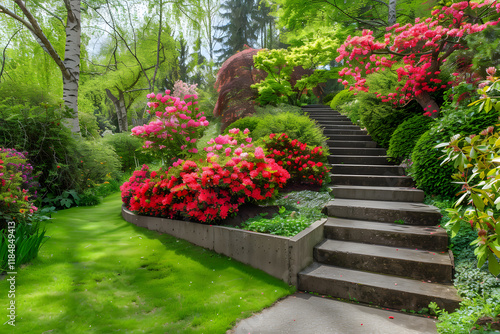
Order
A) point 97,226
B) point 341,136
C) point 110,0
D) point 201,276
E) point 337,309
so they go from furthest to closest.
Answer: point 110,0 → point 341,136 → point 97,226 → point 201,276 → point 337,309

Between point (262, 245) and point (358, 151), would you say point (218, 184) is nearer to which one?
point (262, 245)

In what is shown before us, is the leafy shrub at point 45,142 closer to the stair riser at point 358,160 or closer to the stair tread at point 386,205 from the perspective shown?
the stair tread at point 386,205

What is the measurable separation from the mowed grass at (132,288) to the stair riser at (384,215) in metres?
1.59

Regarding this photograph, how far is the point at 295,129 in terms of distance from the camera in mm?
5641

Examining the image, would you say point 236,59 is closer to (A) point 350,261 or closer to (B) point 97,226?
(B) point 97,226

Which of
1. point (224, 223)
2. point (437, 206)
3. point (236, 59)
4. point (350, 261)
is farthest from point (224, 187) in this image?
point (236, 59)

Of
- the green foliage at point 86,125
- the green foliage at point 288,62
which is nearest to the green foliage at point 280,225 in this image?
the green foliage at point 288,62

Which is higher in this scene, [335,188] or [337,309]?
[335,188]

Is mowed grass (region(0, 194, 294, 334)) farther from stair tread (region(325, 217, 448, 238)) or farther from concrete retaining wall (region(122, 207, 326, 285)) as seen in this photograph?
stair tread (region(325, 217, 448, 238))

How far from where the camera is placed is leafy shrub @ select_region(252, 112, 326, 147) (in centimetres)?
555

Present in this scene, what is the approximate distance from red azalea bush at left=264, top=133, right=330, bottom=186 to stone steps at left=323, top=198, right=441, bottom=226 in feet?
2.34

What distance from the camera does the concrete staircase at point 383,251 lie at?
2488 mm

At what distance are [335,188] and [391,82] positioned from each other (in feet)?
10.6

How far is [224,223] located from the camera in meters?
3.64
